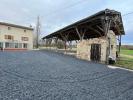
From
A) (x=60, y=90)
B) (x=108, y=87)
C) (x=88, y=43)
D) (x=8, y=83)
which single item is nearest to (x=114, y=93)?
(x=108, y=87)

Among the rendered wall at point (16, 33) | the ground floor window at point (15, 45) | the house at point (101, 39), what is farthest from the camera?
the ground floor window at point (15, 45)

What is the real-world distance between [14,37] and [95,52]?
83.7 ft

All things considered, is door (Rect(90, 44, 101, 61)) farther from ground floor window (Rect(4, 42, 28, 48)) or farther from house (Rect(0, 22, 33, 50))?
ground floor window (Rect(4, 42, 28, 48))

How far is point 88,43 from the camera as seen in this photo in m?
18.3

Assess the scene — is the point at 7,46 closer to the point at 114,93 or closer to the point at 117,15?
the point at 117,15

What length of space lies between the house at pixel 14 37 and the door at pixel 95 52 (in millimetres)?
22090

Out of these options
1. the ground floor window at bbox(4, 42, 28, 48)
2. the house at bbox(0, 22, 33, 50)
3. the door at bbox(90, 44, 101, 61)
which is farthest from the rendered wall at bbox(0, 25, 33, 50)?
the door at bbox(90, 44, 101, 61)

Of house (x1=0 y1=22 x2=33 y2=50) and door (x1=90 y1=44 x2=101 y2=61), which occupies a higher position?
house (x1=0 y1=22 x2=33 y2=50)

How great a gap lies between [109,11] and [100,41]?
3.11 meters

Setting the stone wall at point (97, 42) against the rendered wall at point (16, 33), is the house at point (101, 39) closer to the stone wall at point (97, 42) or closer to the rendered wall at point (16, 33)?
the stone wall at point (97, 42)

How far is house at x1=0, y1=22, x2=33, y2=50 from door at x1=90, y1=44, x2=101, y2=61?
22.1 meters

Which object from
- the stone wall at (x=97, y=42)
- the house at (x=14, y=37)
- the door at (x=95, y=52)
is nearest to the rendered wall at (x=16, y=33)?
the house at (x=14, y=37)

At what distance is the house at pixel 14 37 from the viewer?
35406 millimetres

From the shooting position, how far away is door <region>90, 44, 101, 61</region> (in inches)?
663
